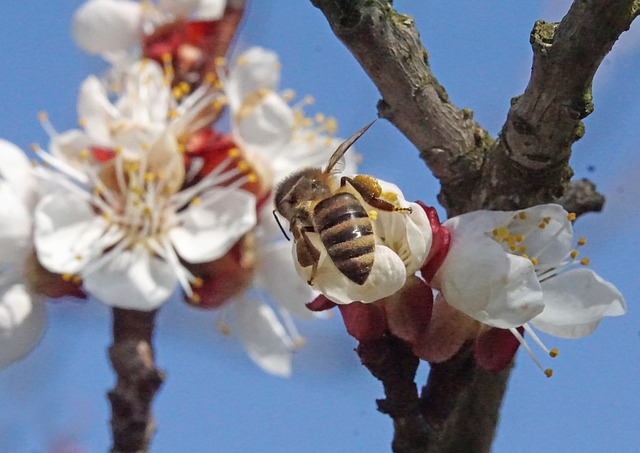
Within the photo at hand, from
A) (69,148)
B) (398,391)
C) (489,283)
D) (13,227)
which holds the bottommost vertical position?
(13,227)

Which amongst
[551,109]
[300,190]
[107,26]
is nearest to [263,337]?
[107,26]

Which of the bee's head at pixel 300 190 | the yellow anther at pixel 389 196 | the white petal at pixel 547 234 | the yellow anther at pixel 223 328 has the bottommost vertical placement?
the yellow anther at pixel 223 328

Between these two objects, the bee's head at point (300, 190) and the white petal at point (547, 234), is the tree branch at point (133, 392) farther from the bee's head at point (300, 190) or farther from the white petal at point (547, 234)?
the white petal at point (547, 234)

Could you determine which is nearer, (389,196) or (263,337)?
(389,196)

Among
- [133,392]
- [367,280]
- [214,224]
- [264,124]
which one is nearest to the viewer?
[367,280]

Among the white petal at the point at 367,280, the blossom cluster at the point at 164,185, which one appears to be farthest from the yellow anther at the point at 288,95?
the white petal at the point at 367,280

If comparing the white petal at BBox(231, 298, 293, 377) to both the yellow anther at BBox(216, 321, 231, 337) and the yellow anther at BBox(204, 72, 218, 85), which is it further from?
the yellow anther at BBox(204, 72, 218, 85)

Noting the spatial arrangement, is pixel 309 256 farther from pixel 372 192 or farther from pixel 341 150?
pixel 341 150
